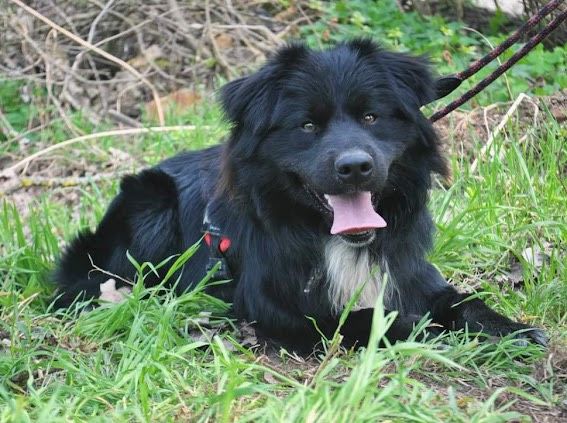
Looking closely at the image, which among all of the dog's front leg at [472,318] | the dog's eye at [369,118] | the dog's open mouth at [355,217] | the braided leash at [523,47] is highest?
the braided leash at [523,47]

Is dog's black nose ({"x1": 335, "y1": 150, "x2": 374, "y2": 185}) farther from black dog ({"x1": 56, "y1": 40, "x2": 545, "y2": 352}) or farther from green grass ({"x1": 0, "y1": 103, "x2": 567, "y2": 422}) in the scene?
green grass ({"x1": 0, "y1": 103, "x2": 567, "y2": 422})

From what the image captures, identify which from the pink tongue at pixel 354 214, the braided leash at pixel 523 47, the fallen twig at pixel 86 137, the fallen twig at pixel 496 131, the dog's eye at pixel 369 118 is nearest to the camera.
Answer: the pink tongue at pixel 354 214

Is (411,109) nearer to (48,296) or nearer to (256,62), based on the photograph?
(48,296)

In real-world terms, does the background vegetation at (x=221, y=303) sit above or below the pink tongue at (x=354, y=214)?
below

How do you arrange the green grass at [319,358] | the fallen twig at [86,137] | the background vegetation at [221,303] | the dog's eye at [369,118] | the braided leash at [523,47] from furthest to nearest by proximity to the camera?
1. the fallen twig at [86,137]
2. the braided leash at [523,47]
3. the dog's eye at [369,118]
4. the background vegetation at [221,303]
5. the green grass at [319,358]

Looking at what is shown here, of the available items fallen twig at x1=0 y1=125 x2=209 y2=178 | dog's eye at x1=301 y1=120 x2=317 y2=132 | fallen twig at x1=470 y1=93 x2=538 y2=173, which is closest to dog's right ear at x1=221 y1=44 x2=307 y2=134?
dog's eye at x1=301 y1=120 x2=317 y2=132

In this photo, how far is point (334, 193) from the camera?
344cm

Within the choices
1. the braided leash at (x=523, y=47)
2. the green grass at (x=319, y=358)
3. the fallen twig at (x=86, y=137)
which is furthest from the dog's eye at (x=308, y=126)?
the fallen twig at (x=86, y=137)

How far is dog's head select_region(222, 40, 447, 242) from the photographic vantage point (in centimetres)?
349

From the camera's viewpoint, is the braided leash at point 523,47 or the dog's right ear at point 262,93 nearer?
the dog's right ear at point 262,93

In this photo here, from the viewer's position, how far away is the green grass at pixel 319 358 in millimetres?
2605

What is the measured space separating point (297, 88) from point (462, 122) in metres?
2.30

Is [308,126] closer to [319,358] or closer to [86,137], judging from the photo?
[319,358]

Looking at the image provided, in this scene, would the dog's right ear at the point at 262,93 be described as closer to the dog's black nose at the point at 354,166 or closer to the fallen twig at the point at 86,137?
the dog's black nose at the point at 354,166
